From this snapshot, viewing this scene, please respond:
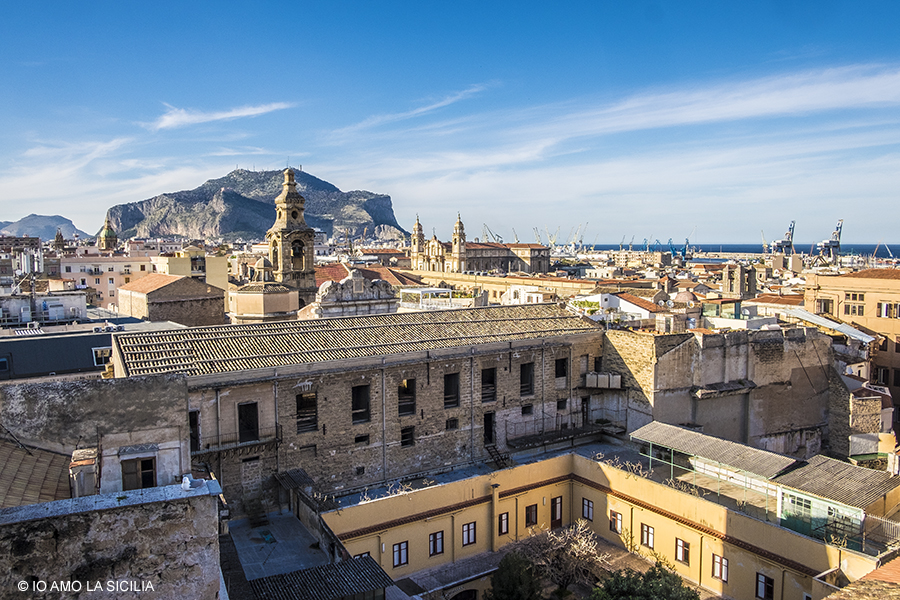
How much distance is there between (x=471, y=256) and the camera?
419 ft

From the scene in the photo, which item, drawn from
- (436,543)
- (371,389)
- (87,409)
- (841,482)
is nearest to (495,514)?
(436,543)

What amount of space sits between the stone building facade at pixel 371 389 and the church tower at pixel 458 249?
79.7m

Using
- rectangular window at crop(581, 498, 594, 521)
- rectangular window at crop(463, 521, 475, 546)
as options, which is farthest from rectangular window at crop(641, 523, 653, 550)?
rectangular window at crop(463, 521, 475, 546)

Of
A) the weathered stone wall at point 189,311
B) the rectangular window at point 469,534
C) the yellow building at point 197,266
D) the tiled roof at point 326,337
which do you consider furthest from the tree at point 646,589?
the yellow building at point 197,266

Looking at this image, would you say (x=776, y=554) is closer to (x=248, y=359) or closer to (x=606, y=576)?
(x=606, y=576)

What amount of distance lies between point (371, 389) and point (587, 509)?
402 inches

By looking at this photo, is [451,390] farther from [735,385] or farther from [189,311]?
[189,311]

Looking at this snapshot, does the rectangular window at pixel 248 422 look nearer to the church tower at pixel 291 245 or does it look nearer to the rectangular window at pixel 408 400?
the rectangular window at pixel 408 400

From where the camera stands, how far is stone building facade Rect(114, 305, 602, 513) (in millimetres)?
22578

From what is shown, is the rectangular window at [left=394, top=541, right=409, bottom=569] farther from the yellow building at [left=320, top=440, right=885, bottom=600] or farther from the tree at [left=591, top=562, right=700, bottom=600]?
the tree at [left=591, top=562, right=700, bottom=600]

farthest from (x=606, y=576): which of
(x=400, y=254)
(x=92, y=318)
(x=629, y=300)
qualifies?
(x=400, y=254)

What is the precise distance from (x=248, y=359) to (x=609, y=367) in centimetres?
1747

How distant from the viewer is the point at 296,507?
22422 mm

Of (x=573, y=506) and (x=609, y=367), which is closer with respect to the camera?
(x=573, y=506)
